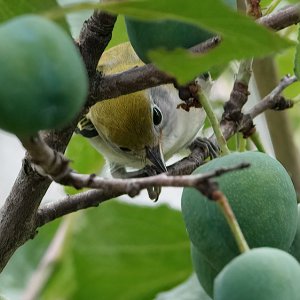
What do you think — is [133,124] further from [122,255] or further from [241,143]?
[241,143]

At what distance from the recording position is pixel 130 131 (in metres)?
2.23

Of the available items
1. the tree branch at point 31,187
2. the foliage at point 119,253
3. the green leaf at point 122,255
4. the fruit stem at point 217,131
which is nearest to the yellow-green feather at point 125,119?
the foliage at point 119,253

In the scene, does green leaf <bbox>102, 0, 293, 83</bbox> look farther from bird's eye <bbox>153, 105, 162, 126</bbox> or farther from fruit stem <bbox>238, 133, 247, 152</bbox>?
bird's eye <bbox>153, 105, 162, 126</bbox>

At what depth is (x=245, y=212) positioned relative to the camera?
94 centimetres

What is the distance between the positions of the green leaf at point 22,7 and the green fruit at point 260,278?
37 centimetres

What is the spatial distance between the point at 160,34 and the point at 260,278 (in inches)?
12.3

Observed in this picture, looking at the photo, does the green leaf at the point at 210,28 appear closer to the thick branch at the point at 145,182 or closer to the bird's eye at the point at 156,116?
the thick branch at the point at 145,182

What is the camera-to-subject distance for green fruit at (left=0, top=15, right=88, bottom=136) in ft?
2.15

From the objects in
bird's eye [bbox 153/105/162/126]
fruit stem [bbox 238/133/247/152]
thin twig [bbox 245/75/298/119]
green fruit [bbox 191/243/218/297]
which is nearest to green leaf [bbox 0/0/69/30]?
green fruit [bbox 191/243/218/297]

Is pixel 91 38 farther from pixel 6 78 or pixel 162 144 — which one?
pixel 162 144

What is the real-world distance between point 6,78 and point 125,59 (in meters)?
1.72

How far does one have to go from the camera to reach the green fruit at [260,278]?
0.77 metres

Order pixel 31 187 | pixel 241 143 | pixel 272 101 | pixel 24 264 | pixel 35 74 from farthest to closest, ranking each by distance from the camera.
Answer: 1. pixel 24 264
2. pixel 272 101
3. pixel 241 143
4. pixel 31 187
5. pixel 35 74

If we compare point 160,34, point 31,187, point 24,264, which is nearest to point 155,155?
point 24,264
